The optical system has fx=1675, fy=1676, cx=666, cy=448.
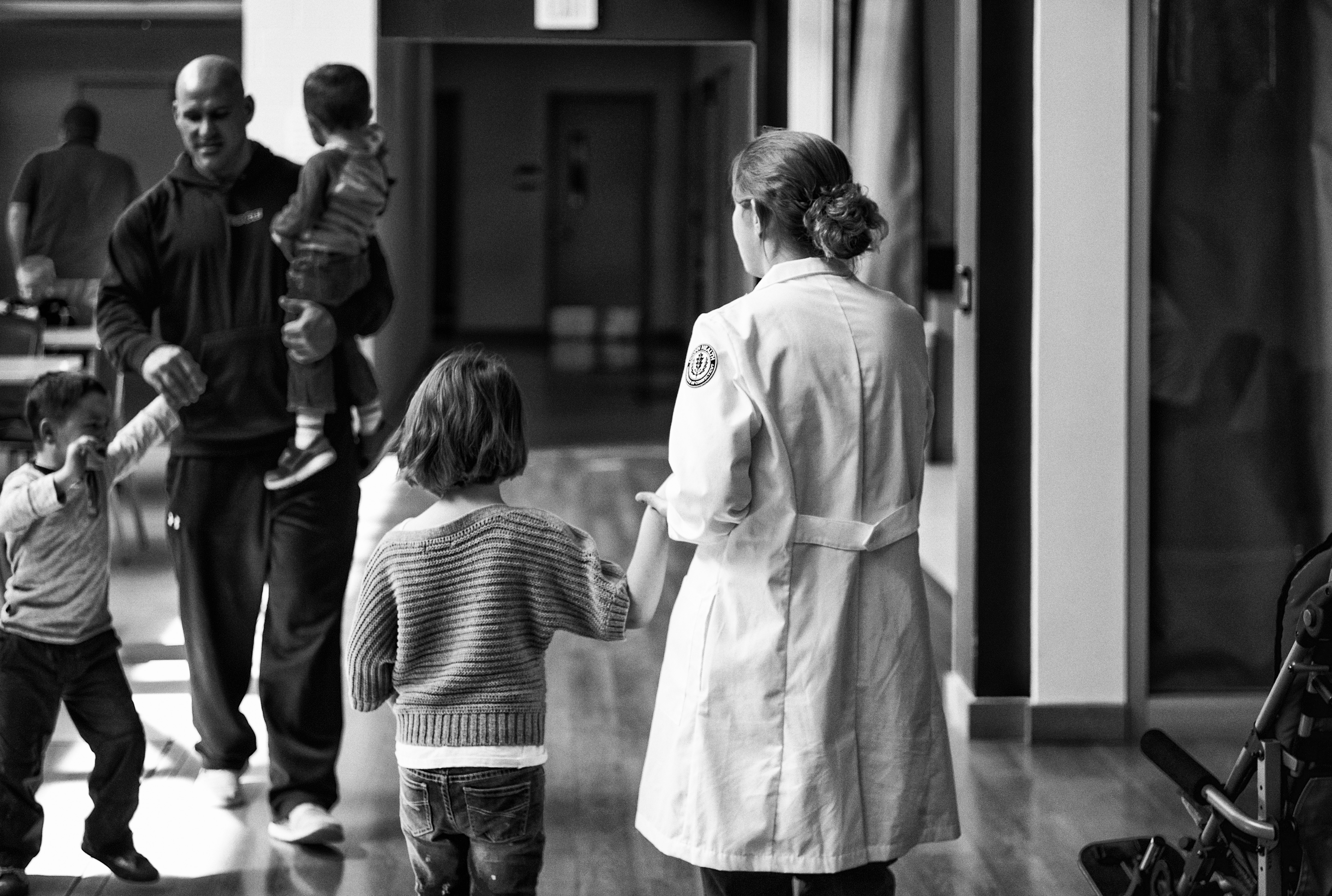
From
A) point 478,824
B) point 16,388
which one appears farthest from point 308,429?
point 16,388

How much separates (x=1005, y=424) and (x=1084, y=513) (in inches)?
12.1

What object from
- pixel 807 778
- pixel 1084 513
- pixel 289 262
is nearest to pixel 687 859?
pixel 807 778

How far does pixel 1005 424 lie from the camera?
4445 mm

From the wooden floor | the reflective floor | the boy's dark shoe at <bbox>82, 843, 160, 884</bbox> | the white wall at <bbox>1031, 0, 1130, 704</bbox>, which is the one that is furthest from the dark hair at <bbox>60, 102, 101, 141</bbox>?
the boy's dark shoe at <bbox>82, 843, 160, 884</bbox>

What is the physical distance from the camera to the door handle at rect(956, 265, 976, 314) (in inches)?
175

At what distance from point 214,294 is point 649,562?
5.15ft

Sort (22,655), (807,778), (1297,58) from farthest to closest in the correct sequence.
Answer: (1297,58)
(22,655)
(807,778)

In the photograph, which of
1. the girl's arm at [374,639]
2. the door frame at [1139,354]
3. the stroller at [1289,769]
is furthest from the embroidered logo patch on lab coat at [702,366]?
the door frame at [1139,354]

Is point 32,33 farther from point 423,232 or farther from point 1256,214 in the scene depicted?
point 1256,214

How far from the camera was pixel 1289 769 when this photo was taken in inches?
99.6

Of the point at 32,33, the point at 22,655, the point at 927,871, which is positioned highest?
the point at 32,33

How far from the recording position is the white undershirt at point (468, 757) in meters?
2.38

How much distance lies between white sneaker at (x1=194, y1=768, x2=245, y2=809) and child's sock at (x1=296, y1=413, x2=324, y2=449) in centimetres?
83

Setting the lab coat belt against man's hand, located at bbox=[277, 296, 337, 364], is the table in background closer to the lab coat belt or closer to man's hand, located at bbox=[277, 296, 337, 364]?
man's hand, located at bbox=[277, 296, 337, 364]
